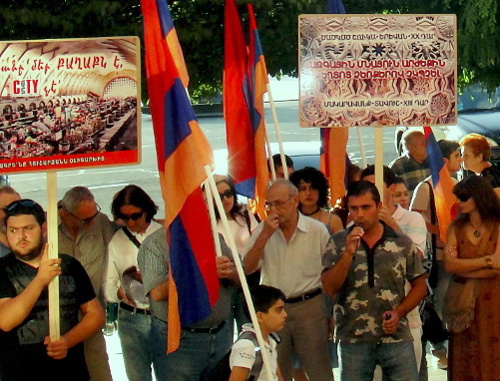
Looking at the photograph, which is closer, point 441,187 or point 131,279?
point 131,279

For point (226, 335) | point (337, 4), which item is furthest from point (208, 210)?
point (337, 4)

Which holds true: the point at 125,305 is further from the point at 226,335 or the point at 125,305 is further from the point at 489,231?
the point at 489,231

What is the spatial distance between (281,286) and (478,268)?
1324 mm

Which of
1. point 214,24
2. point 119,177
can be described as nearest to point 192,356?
point 214,24

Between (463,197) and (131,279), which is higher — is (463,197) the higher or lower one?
the higher one

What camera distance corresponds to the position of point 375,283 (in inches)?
290

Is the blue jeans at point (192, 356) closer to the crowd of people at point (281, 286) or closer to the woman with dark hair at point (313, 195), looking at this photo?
the crowd of people at point (281, 286)

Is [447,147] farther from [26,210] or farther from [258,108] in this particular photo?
[26,210]

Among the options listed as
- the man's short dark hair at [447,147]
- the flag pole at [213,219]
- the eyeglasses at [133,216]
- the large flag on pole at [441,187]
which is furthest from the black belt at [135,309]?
the man's short dark hair at [447,147]

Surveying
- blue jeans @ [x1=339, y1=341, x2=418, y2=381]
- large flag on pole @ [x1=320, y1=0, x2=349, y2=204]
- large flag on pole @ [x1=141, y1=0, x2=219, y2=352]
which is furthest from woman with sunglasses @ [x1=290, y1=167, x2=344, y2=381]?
large flag on pole @ [x1=141, y1=0, x2=219, y2=352]

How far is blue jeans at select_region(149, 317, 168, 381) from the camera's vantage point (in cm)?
737

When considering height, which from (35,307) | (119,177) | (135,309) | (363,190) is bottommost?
(119,177)

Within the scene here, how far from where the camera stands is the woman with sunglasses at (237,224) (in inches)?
339

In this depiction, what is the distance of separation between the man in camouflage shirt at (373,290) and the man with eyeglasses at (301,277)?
372 millimetres
